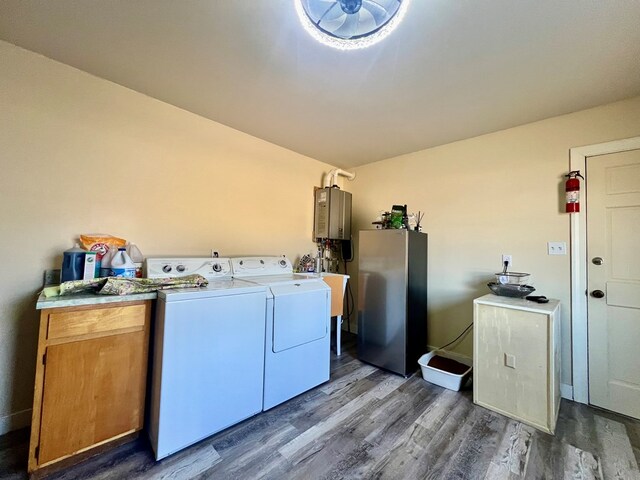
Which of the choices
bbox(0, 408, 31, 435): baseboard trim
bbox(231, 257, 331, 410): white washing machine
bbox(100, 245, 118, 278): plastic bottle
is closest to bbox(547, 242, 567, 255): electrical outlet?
bbox(231, 257, 331, 410): white washing machine

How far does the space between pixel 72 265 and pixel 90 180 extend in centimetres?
69

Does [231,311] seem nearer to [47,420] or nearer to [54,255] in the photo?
[47,420]

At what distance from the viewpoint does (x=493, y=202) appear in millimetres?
2633

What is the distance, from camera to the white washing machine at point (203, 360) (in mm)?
1480

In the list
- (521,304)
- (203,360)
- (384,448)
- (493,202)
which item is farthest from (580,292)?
(203,360)

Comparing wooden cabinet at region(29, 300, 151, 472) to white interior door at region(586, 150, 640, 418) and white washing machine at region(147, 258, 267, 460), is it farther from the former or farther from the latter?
white interior door at region(586, 150, 640, 418)

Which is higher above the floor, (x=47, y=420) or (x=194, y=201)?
(x=194, y=201)

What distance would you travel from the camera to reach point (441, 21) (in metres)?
1.37

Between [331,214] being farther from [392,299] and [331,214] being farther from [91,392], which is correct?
[91,392]

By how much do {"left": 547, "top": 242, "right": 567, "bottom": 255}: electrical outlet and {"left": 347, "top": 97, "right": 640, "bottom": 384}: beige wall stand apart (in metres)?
0.04

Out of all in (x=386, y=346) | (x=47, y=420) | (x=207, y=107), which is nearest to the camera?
(x=47, y=420)

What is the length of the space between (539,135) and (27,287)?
13.9ft

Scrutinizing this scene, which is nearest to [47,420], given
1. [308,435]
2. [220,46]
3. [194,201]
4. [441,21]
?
[308,435]

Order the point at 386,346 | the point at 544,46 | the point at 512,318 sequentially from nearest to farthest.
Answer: the point at 544,46 < the point at 512,318 < the point at 386,346
